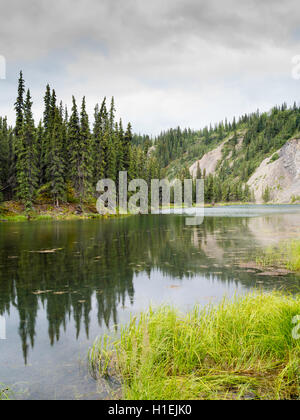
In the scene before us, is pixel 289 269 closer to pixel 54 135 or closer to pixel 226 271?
pixel 226 271

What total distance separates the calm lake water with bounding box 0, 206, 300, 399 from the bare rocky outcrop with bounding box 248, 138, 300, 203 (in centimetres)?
15354

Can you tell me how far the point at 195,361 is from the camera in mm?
6141

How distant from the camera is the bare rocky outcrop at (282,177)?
165 metres

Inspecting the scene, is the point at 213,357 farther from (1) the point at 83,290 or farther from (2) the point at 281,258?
(2) the point at 281,258

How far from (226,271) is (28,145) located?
46581 mm

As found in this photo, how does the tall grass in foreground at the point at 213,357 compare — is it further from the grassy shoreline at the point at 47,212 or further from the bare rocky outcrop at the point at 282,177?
the bare rocky outcrop at the point at 282,177

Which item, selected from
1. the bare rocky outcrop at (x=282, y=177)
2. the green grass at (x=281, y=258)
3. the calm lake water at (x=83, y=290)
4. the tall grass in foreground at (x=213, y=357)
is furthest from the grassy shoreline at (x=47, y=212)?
the bare rocky outcrop at (x=282, y=177)

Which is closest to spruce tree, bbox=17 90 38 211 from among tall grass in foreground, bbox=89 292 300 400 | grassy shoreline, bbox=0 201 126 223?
grassy shoreline, bbox=0 201 126 223

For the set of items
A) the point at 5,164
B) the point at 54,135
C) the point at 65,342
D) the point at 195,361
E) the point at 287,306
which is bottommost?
the point at 65,342

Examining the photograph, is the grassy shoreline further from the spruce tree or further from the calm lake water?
the calm lake water

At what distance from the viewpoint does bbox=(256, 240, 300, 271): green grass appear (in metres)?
16.2

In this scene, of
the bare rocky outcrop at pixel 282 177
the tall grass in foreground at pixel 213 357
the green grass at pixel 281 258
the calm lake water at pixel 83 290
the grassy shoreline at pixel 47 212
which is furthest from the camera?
the bare rocky outcrop at pixel 282 177

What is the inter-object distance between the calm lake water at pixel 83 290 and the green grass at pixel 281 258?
3.22ft
